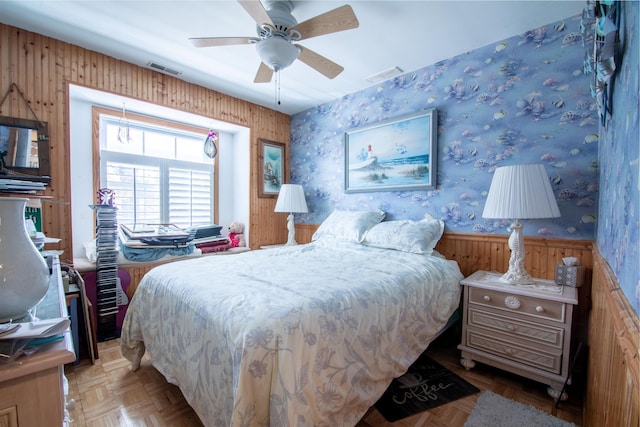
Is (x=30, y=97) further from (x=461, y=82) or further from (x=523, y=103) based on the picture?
(x=523, y=103)

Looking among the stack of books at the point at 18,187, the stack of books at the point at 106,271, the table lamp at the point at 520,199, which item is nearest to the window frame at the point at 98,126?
the stack of books at the point at 106,271

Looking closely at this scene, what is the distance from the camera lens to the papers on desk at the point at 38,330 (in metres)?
0.60

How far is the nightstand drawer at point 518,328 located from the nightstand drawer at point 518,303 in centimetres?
6

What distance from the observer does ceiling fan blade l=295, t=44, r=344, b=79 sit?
1951mm

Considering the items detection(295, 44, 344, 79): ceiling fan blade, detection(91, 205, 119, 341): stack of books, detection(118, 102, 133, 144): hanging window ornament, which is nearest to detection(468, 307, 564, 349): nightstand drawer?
detection(295, 44, 344, 79): ceiling fan blade

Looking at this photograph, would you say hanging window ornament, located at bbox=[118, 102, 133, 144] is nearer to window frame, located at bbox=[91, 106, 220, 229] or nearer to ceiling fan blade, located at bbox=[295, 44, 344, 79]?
window frame, located at bbox=[91, 106, 220, 229]

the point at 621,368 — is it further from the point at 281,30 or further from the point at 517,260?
the point at 281,30

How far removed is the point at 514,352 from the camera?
1.82 meters

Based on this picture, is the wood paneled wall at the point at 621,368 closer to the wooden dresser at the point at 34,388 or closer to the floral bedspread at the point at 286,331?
the floral bedspread at the point at 286,331

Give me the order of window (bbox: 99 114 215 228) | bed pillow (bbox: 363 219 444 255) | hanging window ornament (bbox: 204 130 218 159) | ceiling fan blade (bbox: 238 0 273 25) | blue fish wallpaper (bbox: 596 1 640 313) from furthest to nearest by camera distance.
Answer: hanging window ornament (bbox: 204 130 218 159) → window (bbox: 99 114 215 228) → bed pillow (bbox: 363 219 444 255) → ceiling fan blade (bbox: 238 0 273 25) → blue fish wallpaper (bbox: 596 1 640 313)

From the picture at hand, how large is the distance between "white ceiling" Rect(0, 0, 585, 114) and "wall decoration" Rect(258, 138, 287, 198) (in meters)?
1.17

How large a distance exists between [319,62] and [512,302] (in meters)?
2.11

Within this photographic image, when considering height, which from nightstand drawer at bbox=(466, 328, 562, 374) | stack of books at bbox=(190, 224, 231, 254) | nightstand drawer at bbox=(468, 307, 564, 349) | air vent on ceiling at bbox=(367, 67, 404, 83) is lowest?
nightstand drawer at bbox=(466, 328, 562, 374)

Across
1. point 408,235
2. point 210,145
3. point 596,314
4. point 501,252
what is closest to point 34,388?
point 596,314
